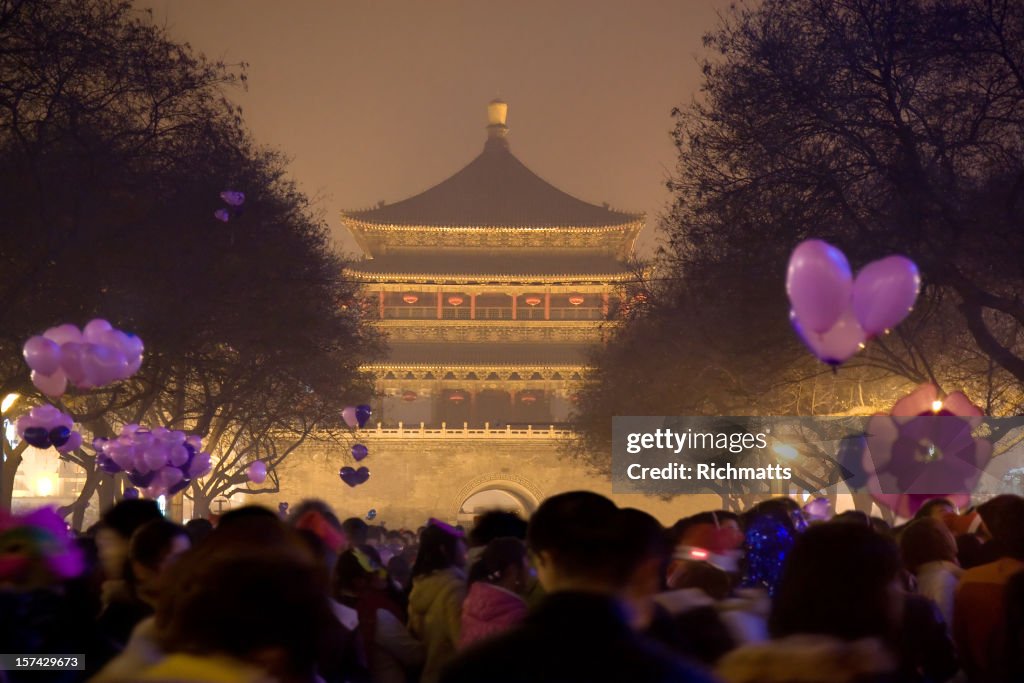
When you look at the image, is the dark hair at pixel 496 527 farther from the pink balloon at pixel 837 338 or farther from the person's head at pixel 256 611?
the person's head at pixel 256 611

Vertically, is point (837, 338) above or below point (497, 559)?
above

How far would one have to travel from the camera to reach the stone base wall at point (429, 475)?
50375 mm

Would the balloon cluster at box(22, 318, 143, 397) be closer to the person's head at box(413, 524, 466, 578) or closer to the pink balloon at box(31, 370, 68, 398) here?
the pink balloon at box(31, 370, 68, 398)

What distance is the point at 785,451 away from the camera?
3306cm

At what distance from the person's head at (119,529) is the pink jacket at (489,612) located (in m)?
1.29

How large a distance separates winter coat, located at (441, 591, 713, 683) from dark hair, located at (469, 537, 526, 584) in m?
3.50

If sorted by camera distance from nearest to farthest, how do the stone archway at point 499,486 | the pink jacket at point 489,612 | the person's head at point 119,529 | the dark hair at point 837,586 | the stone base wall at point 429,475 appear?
the dark hair at point 837,586
the person's head at point 119,529
the pink jacket at point 489,612
the stone base wall at point 429,475
the stone archway at point 499,486

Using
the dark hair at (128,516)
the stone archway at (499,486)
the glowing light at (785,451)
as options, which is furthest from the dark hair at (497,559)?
the stone archway at (499,486)

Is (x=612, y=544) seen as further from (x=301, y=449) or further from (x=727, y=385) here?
(x=301, y=449)

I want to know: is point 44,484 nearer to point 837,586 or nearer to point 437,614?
point 437,614

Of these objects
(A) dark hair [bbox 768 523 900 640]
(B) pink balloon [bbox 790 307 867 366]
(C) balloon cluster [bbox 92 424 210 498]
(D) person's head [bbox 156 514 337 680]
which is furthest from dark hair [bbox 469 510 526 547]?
(C) balloon cluster [bbox 92 424 210 498]

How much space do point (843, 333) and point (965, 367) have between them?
21058 millimetres

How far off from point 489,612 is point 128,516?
4.94 ft

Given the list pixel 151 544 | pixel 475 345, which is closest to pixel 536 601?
pixel 151 544
